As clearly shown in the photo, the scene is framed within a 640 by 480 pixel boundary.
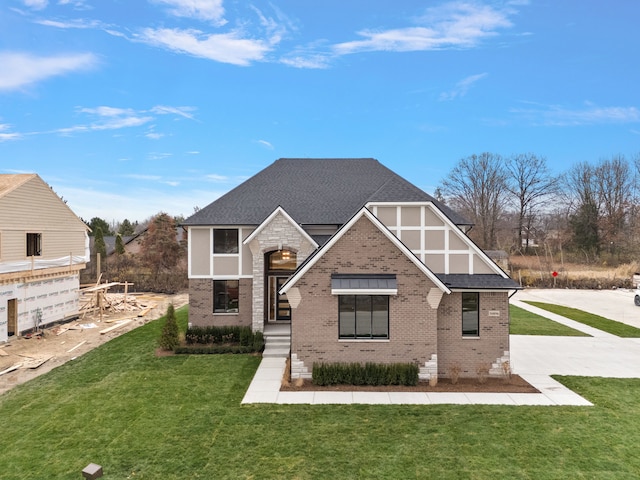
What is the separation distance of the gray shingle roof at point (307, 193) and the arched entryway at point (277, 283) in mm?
2252

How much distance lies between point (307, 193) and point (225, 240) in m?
5.00

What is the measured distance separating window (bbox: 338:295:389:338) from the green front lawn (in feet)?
8.24

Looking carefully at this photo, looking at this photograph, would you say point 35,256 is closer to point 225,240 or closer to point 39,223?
point 39,223

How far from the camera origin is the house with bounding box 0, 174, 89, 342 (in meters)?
18.1

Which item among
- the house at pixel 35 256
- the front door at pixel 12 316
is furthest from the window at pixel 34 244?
the front door at pixel 12 316

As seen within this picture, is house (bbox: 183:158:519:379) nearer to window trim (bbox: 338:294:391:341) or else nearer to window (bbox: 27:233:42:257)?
window trim (bbox: 338:294:391:341)

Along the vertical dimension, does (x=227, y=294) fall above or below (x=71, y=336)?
above

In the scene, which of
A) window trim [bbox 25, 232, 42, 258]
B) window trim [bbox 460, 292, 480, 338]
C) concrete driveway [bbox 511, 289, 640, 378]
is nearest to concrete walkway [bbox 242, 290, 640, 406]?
concrete driveway [bbox 511, 289, 640, 378]

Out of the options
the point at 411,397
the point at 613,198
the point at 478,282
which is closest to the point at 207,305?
the point at 411,397

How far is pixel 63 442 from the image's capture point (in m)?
8.30

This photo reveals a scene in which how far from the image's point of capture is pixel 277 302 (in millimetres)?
18156

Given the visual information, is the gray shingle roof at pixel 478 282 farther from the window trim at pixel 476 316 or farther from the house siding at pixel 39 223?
the house siding at pixel 39 223

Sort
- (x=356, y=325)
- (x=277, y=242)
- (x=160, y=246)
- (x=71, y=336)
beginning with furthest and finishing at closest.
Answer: (x=160, y=246), (x=71, y=336), (x=277, y=242), (x=356, y=325)

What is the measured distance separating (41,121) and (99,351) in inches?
868
